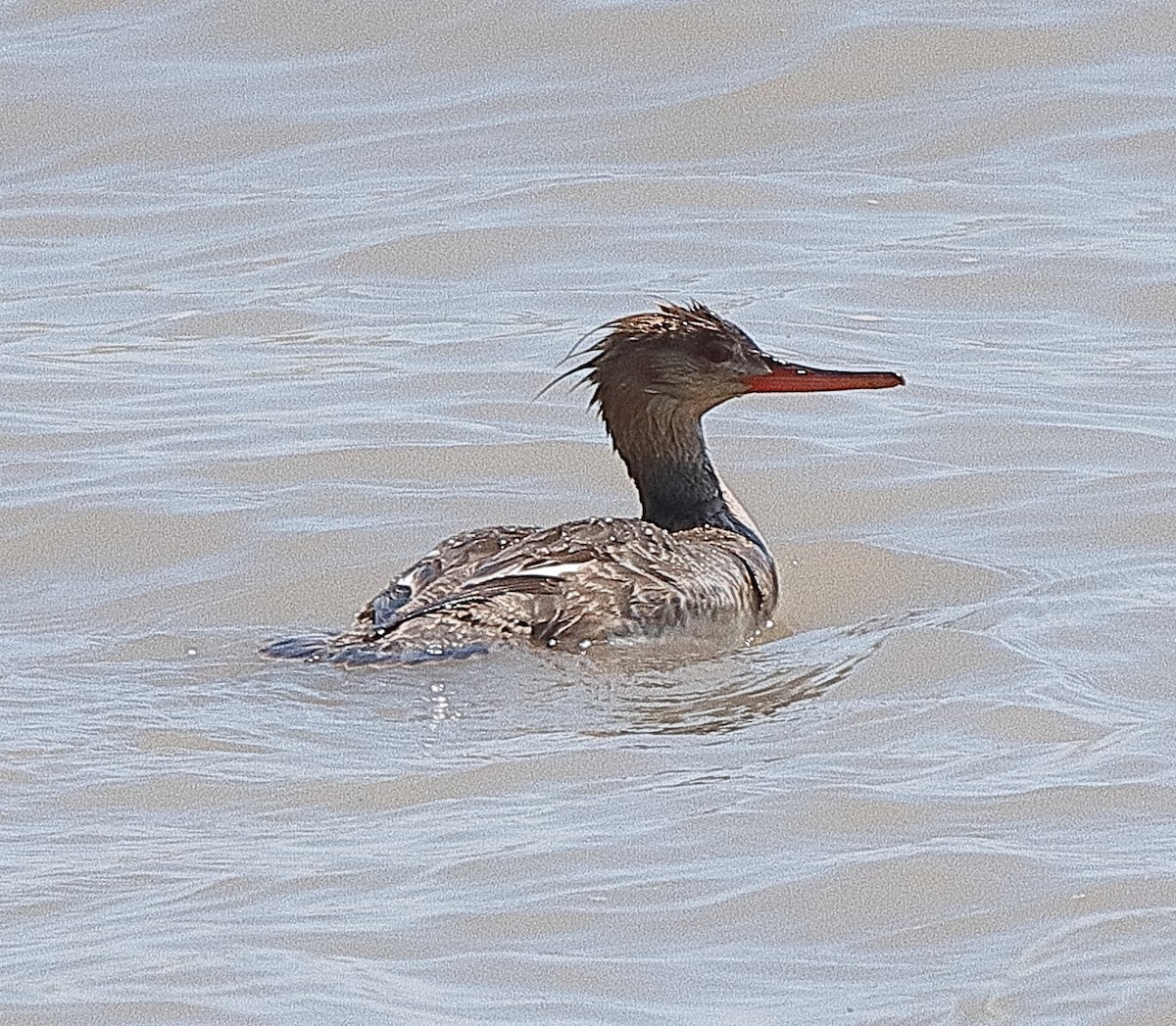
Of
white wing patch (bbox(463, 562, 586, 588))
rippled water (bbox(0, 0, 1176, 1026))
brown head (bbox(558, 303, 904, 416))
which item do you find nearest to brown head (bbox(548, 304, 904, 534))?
brown head (bbox(558, 303, 904, 416))

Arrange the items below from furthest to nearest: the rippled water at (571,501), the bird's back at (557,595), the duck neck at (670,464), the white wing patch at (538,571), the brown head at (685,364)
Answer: the duck neck at (670,464), the brown head at (685,364), the white wing patch at (538,571), the bird's back at (557,595), the rippled water at (571,501)

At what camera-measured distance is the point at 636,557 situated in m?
8.16

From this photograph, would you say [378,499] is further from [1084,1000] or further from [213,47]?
[213,47]

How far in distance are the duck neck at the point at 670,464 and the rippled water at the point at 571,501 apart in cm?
37

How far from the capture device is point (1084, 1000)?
4828 mm

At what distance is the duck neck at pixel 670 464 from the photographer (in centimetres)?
892

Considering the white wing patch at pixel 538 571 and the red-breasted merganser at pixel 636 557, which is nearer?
the red-breasted merganser at pixel 636 557

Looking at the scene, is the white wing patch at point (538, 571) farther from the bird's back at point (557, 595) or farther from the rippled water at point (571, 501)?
the rippled water at point (571, 501)

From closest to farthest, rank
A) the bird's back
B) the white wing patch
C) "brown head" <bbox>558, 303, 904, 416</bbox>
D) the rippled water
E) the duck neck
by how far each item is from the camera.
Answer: the rippled water → the bird's back → the white wing patch → "brown head" <bbox>558, 303, 904, 416</bbox> → the duck neck

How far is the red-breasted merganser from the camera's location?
760 centimetres

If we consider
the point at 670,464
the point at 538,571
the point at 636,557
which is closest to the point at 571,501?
the point at 670,464

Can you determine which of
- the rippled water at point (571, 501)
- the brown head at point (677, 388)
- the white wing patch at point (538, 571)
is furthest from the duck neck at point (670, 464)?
the white wing patch at point (538, 571)

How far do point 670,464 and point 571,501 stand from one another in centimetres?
64

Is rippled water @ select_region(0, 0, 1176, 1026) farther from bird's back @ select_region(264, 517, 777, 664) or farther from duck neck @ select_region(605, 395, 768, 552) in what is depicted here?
duck neck @ select_region(605, 395, 768, 552)
